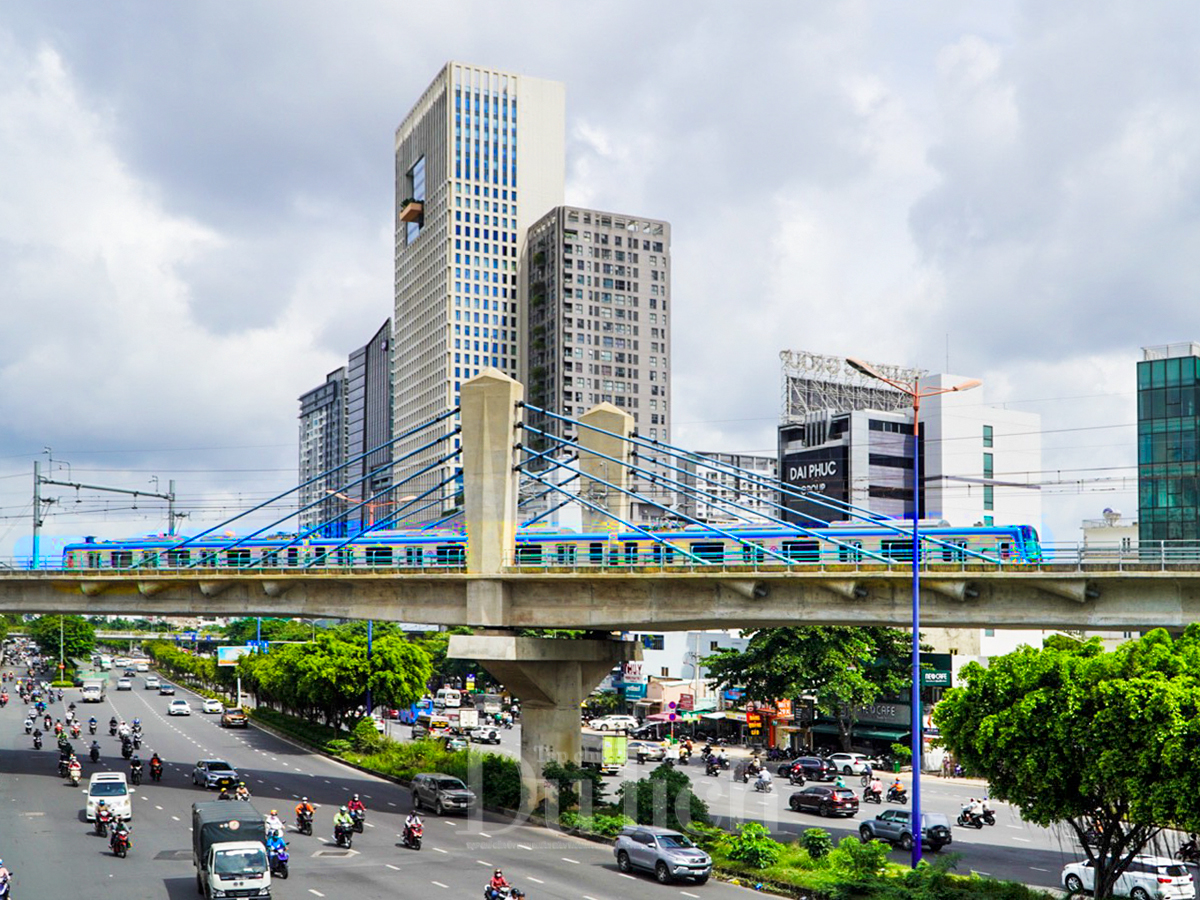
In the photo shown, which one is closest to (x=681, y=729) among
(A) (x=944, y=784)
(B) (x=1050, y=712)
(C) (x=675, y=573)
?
(A) (x=944, y=784)

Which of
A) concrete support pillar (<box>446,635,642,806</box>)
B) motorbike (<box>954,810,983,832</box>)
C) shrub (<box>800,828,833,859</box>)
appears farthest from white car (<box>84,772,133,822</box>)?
motorbike (<box>954,810,983,832</box>)

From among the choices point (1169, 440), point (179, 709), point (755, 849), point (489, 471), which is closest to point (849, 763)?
point (489, 471)

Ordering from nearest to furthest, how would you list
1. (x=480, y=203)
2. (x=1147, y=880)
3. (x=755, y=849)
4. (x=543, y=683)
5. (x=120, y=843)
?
(x=1147, y=880) < (x=755, y=849) < (x=120, y=843) < (x=543, y=683) < (x=480, y=203)

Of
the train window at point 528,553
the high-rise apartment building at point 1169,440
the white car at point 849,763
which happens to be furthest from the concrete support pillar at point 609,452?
the high-rise apartment building at point 1169,440

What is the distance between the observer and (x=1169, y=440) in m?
94.9

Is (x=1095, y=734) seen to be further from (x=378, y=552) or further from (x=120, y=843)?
(x=378, y=552)

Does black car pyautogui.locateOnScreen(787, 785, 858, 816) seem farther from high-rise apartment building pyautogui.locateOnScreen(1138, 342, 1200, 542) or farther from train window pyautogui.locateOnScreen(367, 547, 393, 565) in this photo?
high-rise apartment building pyautogui.locateOnScreen(1138, 342, 1200, 542)

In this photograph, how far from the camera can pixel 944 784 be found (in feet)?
210

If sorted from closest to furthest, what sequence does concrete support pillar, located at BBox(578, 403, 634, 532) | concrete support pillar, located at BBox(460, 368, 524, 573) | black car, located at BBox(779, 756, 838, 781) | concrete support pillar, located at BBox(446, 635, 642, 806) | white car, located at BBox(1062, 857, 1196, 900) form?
white car, located at BBox(1062, 857, 1196, 900) < concrete support pillar, located at BBox(446, 635, 642, 806) < concrete support pillar, located at BBox(460, 368, 524, 573) < concrete support pillar, located at BBox(578, 403, 634, 532) < black car, located at BBox(779, 756, 838, 781)

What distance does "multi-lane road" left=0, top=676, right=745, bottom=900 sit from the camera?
33.4 meters

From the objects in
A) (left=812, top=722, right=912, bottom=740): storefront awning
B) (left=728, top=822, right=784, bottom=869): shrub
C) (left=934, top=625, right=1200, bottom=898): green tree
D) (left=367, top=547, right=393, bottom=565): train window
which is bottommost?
(left=812, top=722, right=912, bottom=740): storefront awning

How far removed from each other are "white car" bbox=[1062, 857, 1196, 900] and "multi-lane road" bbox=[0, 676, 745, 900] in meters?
9.88

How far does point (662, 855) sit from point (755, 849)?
3.39 m

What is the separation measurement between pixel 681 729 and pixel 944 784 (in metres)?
28.2
